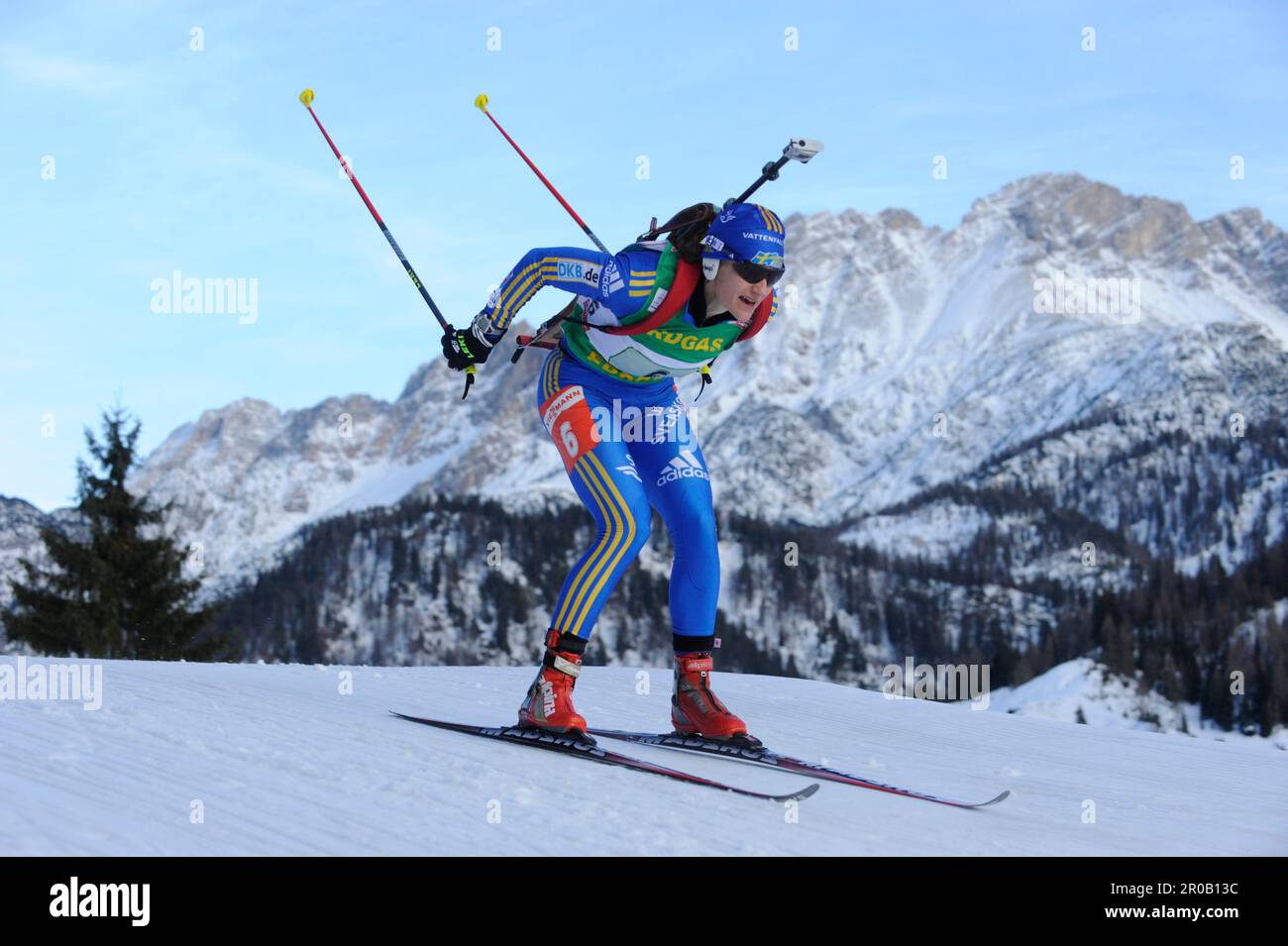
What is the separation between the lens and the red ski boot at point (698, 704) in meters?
6.81

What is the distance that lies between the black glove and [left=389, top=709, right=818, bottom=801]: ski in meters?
1.93

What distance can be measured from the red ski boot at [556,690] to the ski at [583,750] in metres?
0.07

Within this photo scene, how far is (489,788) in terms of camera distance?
16.0 ft

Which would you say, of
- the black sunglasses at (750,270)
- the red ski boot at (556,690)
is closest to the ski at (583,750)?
the red ski boot at (556,690)

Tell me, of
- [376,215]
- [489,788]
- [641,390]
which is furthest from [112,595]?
[489,788]

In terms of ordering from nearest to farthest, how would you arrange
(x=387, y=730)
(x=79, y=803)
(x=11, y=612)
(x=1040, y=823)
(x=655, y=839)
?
(x=79, y=803), (x=655, y=839), (x=1040, y=823), (x=387, y=730), (x=11, y=612)

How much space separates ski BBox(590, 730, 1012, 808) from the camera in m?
5.99

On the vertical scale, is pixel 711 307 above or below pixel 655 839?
above

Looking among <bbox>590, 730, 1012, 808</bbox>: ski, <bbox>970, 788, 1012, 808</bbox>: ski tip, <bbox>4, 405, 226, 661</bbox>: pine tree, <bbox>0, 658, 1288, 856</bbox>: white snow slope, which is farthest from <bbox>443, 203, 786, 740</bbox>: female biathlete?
<bbox>4, 405, 226, 661</bbox>: pine tree

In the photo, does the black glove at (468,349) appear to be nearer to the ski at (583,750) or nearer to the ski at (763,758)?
the ski at (583,750)
